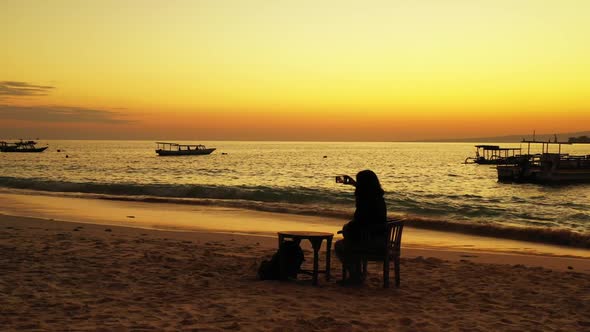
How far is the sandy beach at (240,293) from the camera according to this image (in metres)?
6.15

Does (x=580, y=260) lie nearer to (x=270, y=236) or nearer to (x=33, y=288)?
(x=270, y=236)

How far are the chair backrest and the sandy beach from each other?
61 cm

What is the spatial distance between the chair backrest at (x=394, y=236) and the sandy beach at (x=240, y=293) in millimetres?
607

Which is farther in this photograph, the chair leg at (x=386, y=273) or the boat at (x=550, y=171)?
the boat at (x=550, y=171)

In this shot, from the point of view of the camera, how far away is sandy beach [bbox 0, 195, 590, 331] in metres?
6.15

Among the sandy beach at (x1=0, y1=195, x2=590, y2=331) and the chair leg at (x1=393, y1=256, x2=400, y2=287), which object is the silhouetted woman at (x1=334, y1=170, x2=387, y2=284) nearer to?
the chair leg at (x1=393, y1=256, x2=400, y2=287)

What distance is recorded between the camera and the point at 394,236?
8.04 metres

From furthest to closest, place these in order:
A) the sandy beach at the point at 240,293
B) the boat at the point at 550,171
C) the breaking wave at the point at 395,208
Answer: the boat at the point at 550,171 → the breaking wave at the point at 395,208 → the sandy beach at the point at 240,293

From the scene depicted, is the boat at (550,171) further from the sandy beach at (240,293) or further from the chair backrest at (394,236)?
the chair backrest at (394,236)

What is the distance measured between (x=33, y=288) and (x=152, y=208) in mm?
16764

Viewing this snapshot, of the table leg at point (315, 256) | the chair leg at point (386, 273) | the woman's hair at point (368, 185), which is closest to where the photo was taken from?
the woman's hair at point (368, 185)

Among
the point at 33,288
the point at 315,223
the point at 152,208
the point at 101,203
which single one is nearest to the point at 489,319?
the point at 33,288

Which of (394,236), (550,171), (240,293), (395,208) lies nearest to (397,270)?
(394,236)

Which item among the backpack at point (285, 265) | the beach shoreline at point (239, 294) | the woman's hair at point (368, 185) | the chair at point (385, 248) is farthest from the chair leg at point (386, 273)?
the backpack at point (285, 265)
